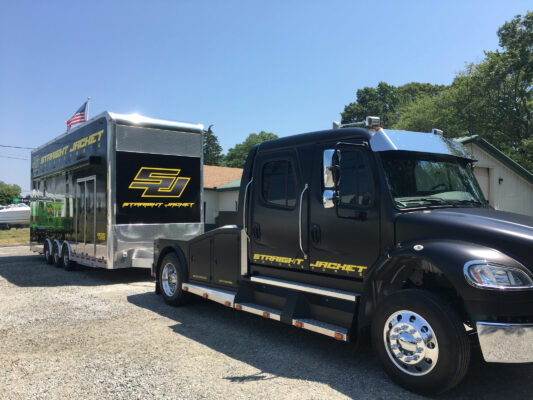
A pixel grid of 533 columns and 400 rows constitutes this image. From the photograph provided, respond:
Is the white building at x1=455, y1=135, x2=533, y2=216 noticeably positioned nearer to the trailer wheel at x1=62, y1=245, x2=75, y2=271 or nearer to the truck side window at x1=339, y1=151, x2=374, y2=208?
the truck side window at x1=339, y1=151, x2=374, y2=208

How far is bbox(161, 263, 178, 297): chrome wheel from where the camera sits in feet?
24.5

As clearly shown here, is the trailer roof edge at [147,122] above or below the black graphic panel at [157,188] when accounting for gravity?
above

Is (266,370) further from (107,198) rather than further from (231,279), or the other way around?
(107,198)

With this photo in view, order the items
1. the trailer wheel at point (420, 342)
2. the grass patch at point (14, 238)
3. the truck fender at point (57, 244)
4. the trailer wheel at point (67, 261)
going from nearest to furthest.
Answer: the trailer wheel at point (420, 342) < the trailer wheel at point (67, 261) < the truck fender at point (57, 244) < the grass patch at point (14, 238)

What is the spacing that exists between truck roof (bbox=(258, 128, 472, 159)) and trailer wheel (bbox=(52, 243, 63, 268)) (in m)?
9.35

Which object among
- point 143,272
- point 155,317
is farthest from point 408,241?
point 143,272

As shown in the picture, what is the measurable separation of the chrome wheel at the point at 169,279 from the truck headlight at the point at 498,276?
→ 514cm

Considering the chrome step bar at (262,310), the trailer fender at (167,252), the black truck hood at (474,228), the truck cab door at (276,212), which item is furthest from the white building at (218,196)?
the black truck hood at (474,228)

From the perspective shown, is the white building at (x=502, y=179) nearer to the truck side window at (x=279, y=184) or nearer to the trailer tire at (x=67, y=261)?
the truck side window at (x=279, y=184)

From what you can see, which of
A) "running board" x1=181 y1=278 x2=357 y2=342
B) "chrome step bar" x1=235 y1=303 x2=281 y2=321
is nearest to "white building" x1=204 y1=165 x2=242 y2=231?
"running board" x1=181 y1=278 x2=357 y2=342

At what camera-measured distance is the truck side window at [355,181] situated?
4418 millimetres

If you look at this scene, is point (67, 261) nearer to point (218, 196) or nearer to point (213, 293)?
point (213, 293)

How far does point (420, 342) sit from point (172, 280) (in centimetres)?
485

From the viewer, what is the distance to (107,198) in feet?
30.6
